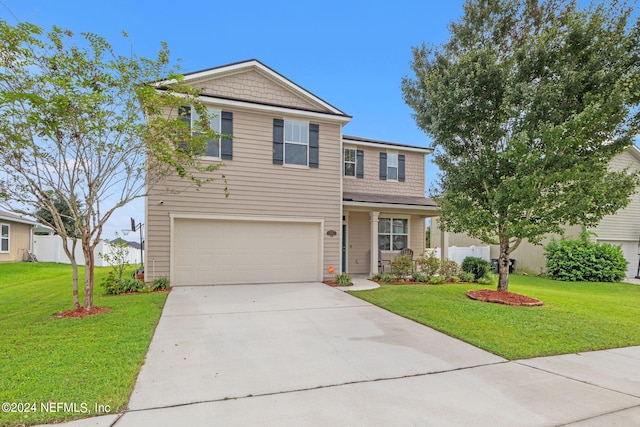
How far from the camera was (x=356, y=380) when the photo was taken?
3816mm

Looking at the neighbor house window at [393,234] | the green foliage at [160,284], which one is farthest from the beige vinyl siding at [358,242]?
the green foliage at [160,284]

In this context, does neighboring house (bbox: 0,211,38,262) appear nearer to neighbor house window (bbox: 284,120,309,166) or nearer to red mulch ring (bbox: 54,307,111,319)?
red mulch ring (bbox: 54,307,111,319)

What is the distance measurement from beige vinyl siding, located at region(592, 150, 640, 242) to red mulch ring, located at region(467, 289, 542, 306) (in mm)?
11495

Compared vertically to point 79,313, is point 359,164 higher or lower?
higher

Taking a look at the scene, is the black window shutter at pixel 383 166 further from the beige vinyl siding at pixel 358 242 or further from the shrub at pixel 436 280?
the shrub at pixel 436 280

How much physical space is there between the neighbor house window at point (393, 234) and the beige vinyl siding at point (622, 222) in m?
10.1

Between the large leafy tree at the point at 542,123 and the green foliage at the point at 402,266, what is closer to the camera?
the large leafy tree at the point at 542,123

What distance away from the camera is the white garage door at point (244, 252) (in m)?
9.75

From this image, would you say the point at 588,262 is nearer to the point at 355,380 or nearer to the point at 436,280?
the point at 436,280

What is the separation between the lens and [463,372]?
161 inches

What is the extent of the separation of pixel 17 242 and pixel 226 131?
18.4 meters

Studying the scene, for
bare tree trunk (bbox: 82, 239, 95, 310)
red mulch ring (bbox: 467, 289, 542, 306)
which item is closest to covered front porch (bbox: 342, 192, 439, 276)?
red mulch ring (bbox: 467, 289, 542, 306)

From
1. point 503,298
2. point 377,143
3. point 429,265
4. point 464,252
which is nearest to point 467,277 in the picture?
point 429,265

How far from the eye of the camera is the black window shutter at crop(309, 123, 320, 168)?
10.9 metres
